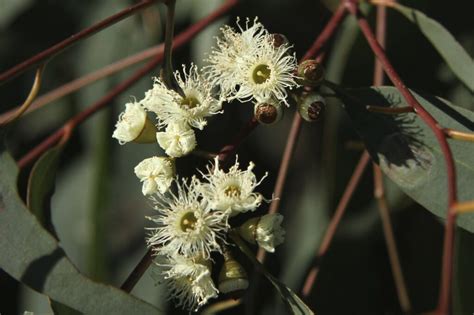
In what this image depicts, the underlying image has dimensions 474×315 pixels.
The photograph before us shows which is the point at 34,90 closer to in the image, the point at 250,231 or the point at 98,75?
the point at 250,231

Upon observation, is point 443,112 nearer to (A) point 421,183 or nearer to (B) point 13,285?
(A) point 421,183

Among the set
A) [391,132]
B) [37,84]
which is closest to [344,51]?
[391,132]

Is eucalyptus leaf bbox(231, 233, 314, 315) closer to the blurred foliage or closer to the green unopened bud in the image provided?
the green unopened bud

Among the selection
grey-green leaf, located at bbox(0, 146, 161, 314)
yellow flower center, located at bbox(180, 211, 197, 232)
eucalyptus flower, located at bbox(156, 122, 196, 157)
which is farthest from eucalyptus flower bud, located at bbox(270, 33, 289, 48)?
grey-green leaf, located at bbox(0, 146, 161, 314)

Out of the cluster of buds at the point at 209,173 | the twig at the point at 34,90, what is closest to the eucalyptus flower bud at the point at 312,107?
the cluster of buds at the point at 209,173

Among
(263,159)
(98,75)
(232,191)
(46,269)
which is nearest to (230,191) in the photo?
(232,191)

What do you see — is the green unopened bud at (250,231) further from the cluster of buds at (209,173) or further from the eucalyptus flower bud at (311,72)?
the eucalyptus flower bud at (311,72)

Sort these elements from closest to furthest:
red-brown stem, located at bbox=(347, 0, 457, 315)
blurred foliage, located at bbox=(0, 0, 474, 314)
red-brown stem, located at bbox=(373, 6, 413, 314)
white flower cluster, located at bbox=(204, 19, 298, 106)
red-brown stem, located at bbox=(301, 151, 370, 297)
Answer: red-brown stem, located at bbox=(347, 0, 457, 315), white flower cluster, located at bbox=(204, 19, 298, 106), red-brown stem, located at bbox=(301, 151, 370, 297), red-brown stem, located at bbox=(373, 6, 413, 314), blurred foliage, located at bbox=(0, 0, 474, 314)
